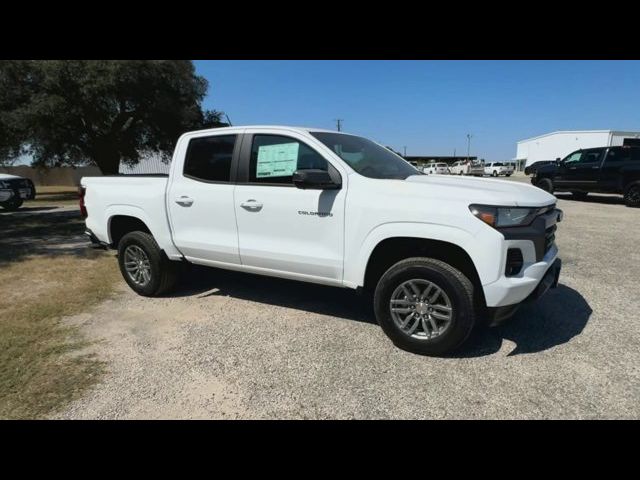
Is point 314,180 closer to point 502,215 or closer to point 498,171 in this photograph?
point 502,215

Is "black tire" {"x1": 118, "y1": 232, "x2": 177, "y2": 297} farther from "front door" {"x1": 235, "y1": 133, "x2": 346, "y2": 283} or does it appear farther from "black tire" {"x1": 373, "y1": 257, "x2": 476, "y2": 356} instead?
"black tire" {"x1": 373, "y1": 257, "x2": 476, "y2": 356}

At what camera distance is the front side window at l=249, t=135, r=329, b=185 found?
3773 millimetres

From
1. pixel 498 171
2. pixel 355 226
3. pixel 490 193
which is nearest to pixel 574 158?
pixel 490 193

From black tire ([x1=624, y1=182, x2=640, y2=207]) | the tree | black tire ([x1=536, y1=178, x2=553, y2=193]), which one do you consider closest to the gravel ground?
black tire ([x1=624, y1=182, x2=640, y2=207])

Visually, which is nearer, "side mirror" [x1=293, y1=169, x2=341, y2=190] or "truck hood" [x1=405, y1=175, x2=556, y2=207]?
"truck hood" [x1=405, y1=175, x2=556, y2=207]

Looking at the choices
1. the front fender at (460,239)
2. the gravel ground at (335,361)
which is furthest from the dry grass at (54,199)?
the front fender at (460,239)

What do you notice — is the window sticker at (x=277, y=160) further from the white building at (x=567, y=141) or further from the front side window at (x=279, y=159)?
the white building at (x=567, y=141)

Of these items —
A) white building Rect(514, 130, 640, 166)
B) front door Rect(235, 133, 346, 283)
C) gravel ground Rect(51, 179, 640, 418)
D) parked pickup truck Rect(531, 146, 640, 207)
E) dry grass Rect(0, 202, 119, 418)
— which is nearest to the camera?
gravel ground Rect(51, 179, 640, 418)

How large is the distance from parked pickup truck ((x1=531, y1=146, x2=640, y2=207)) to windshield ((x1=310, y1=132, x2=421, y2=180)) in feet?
41.9

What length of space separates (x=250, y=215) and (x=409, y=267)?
1.66 meters

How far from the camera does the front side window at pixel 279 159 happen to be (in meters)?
3.77

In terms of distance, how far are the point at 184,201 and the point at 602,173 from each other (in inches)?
585
